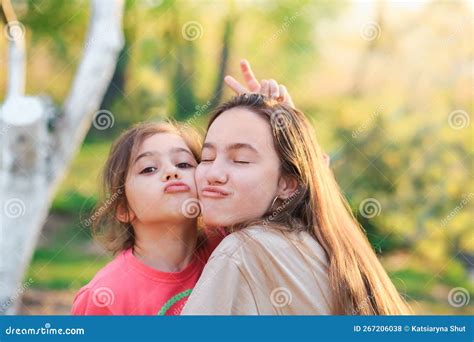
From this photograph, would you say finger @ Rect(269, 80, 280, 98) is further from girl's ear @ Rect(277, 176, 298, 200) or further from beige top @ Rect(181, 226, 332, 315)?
beige top @ Rect(181, 226, 332, 315)

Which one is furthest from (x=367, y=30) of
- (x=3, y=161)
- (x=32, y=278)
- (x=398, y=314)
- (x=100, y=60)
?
(x=32, y=278)

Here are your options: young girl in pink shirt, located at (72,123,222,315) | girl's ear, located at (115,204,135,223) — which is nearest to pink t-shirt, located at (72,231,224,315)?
young girl in pink shirt, located at (72,123,222,315)

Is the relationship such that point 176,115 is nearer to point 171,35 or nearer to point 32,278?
point 171,35

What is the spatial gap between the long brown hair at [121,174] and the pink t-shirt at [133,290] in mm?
133

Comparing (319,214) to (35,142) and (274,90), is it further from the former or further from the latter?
(35,142)

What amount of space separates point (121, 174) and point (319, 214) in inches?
24.6

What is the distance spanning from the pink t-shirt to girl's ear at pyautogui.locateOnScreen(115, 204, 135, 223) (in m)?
0.13

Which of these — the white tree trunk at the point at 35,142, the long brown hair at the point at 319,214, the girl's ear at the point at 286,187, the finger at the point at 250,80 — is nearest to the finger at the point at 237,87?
the finger at the point at 250,80

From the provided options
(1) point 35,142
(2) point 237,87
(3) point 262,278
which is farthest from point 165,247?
(1) point 35,142

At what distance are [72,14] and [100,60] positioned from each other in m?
0.54

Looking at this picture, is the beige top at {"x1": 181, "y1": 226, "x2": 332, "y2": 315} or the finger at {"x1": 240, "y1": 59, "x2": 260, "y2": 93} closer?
the beige top at {"x1": 181, "y1": 226, "x2": 332, "y2": 315}

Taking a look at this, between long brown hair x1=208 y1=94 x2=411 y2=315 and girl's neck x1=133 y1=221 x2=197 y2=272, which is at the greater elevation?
long brown hair x1=208 y1=94 x2=411 y2=315

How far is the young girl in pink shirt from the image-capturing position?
2080 mm

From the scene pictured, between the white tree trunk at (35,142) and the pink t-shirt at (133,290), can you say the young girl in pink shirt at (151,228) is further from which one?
the white tree trunk at (35,142)
